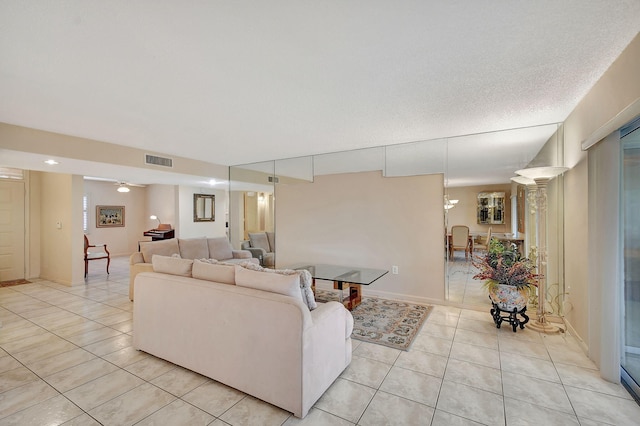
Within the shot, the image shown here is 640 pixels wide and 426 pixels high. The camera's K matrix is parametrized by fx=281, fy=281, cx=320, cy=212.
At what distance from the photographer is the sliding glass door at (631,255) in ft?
7.11

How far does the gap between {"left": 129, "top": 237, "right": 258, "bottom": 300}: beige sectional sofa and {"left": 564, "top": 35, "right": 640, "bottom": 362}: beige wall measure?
4.75 meters

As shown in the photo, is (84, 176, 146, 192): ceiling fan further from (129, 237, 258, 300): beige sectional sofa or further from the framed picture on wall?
(129, 237, 258, 300): beige sectional sofa

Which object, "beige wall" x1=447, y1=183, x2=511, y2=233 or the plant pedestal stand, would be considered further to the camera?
"beige wall" x1=447, y1=183, x2=511, y2=233

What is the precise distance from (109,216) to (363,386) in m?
9.82

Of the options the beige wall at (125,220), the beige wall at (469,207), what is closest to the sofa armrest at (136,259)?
the beige wall at (469,207)

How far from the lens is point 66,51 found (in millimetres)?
1932

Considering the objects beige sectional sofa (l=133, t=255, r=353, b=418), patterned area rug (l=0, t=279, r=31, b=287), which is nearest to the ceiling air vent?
beige sectional sofa (l=133, t=255, r=353, b=418)

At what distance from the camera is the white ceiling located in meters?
1.58

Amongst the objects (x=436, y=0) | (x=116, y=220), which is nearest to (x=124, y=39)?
(x=436, y=0)

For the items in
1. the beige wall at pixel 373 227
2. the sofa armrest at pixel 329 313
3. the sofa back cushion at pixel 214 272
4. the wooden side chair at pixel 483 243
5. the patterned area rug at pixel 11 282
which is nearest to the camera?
the sofa armrest at pixel 329 313

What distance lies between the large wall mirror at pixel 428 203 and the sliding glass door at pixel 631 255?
1.19 meters

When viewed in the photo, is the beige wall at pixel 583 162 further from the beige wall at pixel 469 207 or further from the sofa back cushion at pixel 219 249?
the sofa back cushion at pixel 219 249

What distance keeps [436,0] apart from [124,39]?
74.7 inches

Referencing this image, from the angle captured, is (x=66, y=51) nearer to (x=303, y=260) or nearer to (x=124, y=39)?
(x=124, y=39)
